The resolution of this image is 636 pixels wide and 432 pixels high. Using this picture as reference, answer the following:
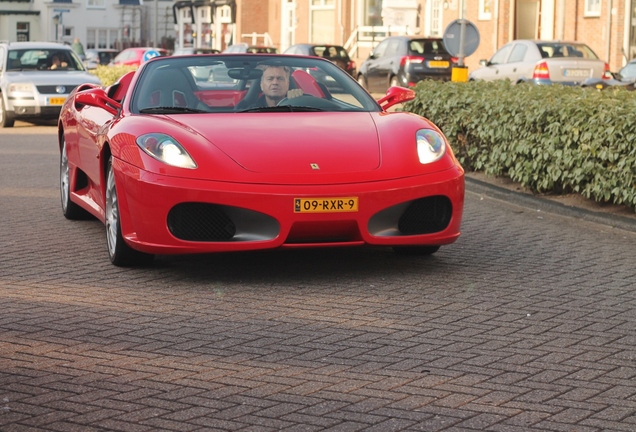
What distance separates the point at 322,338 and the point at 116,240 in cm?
225

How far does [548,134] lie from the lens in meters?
11.3

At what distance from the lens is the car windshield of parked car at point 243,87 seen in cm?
810

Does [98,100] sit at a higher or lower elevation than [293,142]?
higher

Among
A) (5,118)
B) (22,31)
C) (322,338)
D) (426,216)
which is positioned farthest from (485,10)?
(22,31)

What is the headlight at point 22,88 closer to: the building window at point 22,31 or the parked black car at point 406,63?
the parked black car at point 406,63

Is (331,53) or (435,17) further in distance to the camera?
(435,17)

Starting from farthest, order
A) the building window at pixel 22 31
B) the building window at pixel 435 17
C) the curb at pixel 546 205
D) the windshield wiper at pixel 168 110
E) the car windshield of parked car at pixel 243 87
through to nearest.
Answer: the building window at pixel 22 31
the building window at pixel 435 17
the curb at pixel 546 205
the car windshield of parked car at pixel 243 87
the windshield wiper at pixel 168 110

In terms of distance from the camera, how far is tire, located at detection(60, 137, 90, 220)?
9930mm

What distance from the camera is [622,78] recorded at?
24297mm

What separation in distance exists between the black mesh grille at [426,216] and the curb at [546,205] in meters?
2.66

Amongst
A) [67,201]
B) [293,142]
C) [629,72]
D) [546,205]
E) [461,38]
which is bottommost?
[546,205]

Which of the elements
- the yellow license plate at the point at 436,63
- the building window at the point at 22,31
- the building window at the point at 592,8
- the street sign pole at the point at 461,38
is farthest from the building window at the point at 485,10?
the building window at the point at 22,31

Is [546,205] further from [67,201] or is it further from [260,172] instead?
[260,172]

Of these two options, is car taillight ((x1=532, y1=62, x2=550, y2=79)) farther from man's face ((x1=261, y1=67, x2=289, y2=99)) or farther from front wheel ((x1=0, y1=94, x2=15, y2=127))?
man's face ((x1=261, y1=67, x2=289, y2=99))
